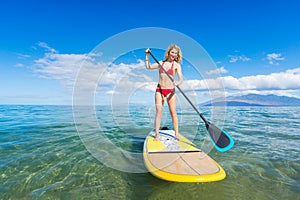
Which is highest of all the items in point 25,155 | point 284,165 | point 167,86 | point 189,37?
point 189,37

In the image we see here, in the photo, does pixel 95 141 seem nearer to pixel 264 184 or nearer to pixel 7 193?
pixel 7 193

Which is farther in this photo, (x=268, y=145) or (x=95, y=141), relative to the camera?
(x=95, y=141)

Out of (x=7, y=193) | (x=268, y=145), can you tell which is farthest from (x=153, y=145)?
(x=268, y=145)

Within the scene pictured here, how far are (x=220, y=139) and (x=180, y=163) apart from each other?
4.62 ft

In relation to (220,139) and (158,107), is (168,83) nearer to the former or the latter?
(158,107)

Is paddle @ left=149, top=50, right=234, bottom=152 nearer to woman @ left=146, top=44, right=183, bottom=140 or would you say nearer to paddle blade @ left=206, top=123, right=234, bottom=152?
→ paddle blade @ left=206, top=123, right=234, bottom=152

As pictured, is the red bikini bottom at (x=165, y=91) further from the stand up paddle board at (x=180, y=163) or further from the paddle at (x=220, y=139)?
the stand up paddle board at (x=180, y=163)

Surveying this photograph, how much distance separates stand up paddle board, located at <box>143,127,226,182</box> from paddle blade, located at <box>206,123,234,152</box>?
57 centimetres

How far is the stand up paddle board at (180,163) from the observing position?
2617mm

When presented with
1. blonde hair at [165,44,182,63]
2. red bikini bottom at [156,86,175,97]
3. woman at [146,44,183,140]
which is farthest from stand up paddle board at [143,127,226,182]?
blonde hair at [165,44,182,63]

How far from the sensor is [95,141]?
6.05 m

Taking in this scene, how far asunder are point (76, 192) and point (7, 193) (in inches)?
43.5

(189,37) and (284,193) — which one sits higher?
(189,37)

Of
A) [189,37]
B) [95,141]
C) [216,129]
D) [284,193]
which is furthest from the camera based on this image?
[95,141]
